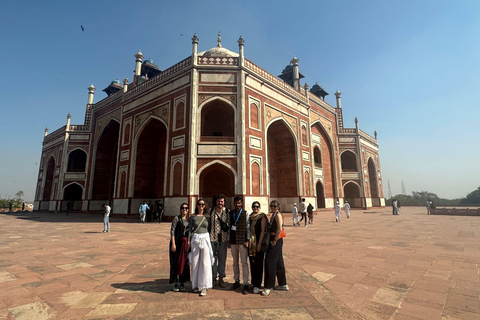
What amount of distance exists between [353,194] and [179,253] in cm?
2824

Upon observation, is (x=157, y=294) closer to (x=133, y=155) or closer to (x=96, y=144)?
(x=133, y=155)

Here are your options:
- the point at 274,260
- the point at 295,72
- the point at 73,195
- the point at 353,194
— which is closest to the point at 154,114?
the point at 295,72

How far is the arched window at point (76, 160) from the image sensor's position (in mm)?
25184

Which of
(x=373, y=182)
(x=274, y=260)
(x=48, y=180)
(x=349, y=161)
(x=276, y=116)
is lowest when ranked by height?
(x=274, y=260)

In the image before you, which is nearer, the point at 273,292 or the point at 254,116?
the point at 273,292

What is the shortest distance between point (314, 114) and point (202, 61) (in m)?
13.1

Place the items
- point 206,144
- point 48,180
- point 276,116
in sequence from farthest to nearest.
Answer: point 48,180, point 276,116, point 206,144

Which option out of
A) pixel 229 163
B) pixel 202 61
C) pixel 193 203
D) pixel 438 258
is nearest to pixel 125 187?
pixel 193 203

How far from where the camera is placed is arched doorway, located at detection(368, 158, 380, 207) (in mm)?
29547

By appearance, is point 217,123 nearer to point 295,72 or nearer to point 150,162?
point 150,162

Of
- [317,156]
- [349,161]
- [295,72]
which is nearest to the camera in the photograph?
[295,72]

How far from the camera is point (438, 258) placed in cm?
486

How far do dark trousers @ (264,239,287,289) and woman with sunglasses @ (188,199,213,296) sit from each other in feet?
2.72

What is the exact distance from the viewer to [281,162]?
19.1m
